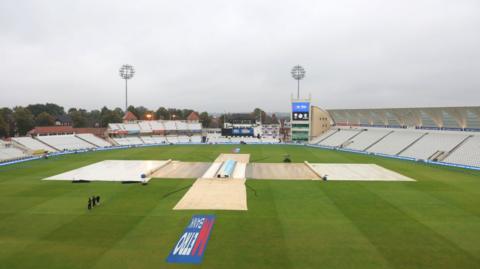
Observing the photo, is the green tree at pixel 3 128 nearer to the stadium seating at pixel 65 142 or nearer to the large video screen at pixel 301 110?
the stadium seating at pixel 65 142

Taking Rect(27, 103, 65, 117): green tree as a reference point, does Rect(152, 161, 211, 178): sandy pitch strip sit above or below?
below

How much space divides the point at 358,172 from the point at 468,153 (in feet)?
72.5

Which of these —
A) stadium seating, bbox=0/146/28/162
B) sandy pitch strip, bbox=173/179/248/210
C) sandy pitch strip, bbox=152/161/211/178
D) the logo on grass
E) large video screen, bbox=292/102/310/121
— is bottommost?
the logo on grass

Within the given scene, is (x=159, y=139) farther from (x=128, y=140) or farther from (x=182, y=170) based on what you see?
(x=182, y=170)

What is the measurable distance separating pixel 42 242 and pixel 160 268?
7869 mm

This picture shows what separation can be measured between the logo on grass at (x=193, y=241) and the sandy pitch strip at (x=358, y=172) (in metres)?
19.1

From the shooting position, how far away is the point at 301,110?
74562 mm

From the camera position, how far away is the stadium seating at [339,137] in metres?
67.2

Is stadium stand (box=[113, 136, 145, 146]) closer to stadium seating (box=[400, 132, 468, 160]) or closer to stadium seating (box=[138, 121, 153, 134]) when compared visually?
stadium seating (box=[138, 121, 153, 134])

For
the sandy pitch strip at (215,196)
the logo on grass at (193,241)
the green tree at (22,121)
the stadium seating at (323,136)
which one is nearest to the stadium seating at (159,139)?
the green tree at (22,121)

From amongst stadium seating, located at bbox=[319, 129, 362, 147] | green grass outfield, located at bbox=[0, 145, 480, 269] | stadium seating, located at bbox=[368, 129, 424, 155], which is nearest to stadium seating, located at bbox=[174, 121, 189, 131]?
stadium seating, located at bbox=[319, 129, 362, 147]

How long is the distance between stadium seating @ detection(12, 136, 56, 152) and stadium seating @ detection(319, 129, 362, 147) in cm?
6508

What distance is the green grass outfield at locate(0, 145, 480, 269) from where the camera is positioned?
1288cm

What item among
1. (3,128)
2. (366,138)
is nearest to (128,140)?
(3,128)
